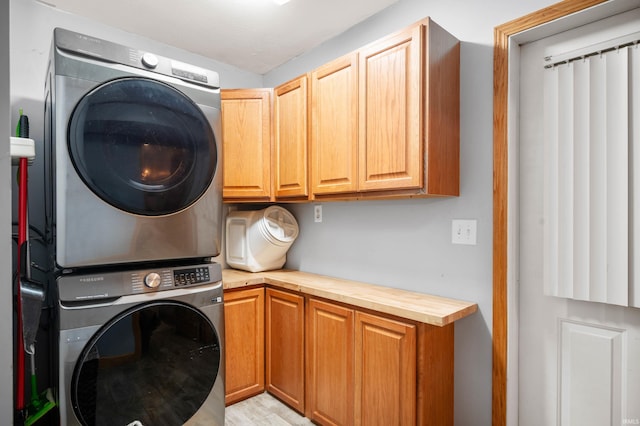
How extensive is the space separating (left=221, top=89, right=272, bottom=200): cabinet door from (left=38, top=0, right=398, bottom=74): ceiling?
0.38 m

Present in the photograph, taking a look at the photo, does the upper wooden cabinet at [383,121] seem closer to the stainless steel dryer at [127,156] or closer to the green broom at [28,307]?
the stainless steel dryer at [127,156]

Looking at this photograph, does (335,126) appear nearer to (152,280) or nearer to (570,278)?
(152,280)

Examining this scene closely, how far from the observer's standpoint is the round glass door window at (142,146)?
1345mm

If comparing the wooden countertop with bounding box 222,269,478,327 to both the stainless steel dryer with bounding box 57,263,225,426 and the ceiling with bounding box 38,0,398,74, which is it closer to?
A: the stainless steel dryer with bounding box 57,263,225,426

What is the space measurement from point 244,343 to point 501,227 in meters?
1.69

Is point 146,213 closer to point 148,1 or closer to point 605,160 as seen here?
point 148,1

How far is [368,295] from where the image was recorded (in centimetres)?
184

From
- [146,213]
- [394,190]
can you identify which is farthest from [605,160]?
[146,213]

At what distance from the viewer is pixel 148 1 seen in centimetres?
203

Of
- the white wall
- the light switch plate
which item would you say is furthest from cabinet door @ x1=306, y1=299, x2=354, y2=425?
the light switch plate

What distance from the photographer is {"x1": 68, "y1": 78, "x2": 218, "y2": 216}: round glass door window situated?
1.34 metres

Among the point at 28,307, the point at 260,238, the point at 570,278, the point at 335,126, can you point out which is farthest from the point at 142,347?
the point at 570,278

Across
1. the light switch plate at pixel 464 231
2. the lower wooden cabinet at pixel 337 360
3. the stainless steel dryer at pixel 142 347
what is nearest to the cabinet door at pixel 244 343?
the lower wooden cabinet at pixel 337 360

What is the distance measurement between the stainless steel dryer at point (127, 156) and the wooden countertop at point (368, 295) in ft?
2.20
